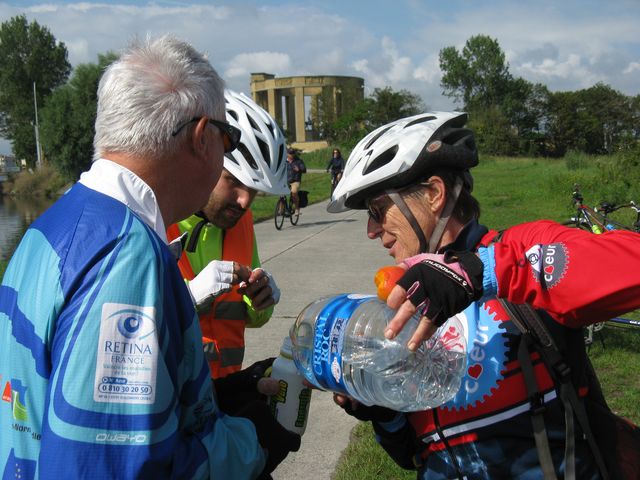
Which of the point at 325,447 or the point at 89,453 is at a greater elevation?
the point at 89,453

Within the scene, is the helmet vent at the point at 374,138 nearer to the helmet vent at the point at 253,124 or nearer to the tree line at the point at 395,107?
→ the helmet vent at the point at 253,124

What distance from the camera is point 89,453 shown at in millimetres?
1277

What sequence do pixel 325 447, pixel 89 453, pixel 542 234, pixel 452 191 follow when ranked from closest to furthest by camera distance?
pixel 89 453 < pixel 542 234 < pixel 452 191 < pixel 325 447

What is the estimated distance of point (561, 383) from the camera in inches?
73.3

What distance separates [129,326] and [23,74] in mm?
87888

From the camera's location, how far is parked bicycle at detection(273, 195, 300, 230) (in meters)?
16.0

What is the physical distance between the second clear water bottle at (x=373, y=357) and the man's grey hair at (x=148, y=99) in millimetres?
742

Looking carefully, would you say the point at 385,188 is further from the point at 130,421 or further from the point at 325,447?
the point at 325,447

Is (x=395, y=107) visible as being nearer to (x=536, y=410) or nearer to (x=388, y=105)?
(x=388, y=105)

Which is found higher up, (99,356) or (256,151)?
(256,151)

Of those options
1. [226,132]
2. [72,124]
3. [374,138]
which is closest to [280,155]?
[374,138]

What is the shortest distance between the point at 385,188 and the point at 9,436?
1.49 meters

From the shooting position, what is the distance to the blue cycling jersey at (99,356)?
4.21 feet

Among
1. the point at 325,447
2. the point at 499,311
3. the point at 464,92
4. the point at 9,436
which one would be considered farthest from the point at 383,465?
the point at 464,92
